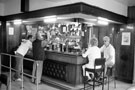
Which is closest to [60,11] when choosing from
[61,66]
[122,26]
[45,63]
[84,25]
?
[61,66]

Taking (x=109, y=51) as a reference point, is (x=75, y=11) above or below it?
above

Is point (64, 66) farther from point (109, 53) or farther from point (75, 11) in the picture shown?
point (75, 11)

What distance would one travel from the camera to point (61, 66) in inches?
195

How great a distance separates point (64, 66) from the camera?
4867mm

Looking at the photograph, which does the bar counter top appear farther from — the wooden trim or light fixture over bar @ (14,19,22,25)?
light fixture over bar @ (14,19,22,25)

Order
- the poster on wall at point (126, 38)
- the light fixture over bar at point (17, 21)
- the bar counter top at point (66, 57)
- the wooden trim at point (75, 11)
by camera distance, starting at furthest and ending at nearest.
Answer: the light fixture over bar at point (17, 21) < the poster on wall at point (126, 38) < the bar counter top at point (66, 57) < the wooden trim at point (75, 11)

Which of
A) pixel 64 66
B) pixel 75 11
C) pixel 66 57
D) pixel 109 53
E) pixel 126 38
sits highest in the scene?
pixel 75 11

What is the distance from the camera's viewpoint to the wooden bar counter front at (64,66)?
4.58 m

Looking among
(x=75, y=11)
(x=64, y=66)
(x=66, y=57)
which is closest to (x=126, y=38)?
(x=66, y=57)

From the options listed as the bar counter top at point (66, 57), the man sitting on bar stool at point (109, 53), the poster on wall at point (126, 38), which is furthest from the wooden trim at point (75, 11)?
the bar counter top at point (66, 57)

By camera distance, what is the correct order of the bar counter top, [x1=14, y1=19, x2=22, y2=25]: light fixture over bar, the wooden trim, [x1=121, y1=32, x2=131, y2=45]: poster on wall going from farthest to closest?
Result: [x1=14, y1=19, x2=22, y2=25]: light fixture over bar, [x1=121, y1=32, x2=131, y2=45]: poster on wall, the bar counter top, the wooden trim

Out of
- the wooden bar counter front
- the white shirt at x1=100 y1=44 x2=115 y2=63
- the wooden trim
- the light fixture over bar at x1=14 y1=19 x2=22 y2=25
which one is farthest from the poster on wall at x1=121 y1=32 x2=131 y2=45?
the light fixture over bar at x1=14 y1=19 x2=22 y2=25

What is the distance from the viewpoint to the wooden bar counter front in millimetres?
4578

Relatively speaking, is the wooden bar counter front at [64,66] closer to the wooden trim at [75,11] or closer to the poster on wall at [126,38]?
the wooden trim at [75,11]
